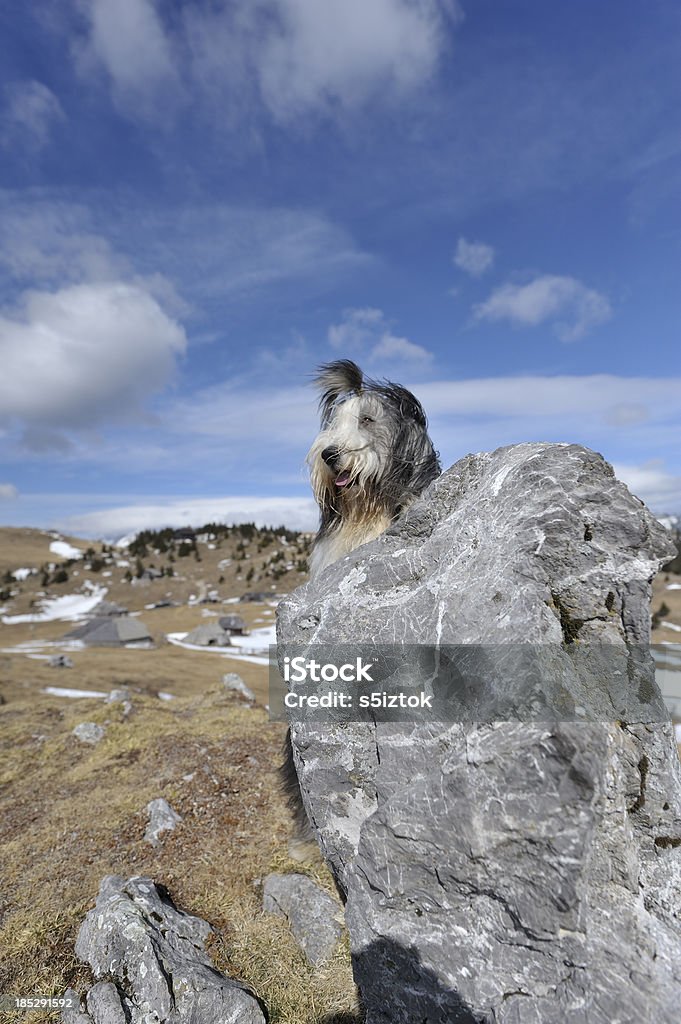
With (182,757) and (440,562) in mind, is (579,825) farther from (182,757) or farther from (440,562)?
(182,757)

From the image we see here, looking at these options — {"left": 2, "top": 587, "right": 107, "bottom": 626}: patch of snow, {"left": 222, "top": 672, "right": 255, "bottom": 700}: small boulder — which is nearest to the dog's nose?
{"left": 222, "top": 672, "right": 255, "bottom": 700}: small boulder

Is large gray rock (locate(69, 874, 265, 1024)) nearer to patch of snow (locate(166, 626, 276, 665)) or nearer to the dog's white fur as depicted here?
the dog's white fur

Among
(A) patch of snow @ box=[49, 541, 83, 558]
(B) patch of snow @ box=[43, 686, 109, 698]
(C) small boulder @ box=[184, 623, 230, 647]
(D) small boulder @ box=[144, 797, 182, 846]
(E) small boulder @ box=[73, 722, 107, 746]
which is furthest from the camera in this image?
(A) patch of snow @ box=[49, 541, 83, 558]

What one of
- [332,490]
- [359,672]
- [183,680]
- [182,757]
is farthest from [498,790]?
[183,680]

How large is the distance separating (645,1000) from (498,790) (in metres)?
1.15

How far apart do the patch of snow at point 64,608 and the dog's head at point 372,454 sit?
4308 cm

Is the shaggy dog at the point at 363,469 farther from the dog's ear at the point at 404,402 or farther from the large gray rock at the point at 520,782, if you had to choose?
the large gray rock at the point at 520,782

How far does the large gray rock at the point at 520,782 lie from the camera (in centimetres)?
272

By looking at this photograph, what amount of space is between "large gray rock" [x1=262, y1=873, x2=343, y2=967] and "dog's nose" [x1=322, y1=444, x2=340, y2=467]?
3936 millimetres

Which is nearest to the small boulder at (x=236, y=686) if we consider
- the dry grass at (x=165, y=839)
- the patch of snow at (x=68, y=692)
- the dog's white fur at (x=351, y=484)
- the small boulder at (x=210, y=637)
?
the dry grass at (x=165, y=839)

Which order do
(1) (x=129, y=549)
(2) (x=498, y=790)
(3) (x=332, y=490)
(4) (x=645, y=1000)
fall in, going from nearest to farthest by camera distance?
(4) (x=645, y=1000)
(2) (x=498, y=790)
(3) (x=332, y=490)
(1) (x=129, y=549)

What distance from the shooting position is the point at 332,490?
4891 millimetres

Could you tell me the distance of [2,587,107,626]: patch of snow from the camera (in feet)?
138

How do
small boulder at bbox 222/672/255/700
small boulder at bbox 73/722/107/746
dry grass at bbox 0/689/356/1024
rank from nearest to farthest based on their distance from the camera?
dry grass at bbox 0/689/356/1024
small boulder at bbox 73/722/107/746
small boulder at bbox 222/672/255/700
